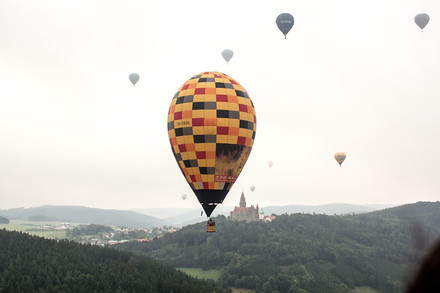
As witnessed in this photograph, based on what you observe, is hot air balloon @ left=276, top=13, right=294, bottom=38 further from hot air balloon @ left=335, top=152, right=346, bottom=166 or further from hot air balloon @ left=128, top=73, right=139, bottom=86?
hot air balloon @ left=335, top=152, right=346, bottom=166

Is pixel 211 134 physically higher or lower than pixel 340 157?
lower

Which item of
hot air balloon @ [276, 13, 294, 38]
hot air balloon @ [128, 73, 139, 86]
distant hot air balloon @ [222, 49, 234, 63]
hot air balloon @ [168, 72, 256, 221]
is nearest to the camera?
hot air balloon @ [168, 72, 256, 221]

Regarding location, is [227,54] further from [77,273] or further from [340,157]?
[77,273]

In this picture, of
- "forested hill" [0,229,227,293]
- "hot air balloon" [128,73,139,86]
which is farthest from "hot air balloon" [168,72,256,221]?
"forested hill" [0,229,227,293]

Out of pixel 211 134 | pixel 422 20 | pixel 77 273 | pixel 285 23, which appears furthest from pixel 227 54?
pixel 77 273

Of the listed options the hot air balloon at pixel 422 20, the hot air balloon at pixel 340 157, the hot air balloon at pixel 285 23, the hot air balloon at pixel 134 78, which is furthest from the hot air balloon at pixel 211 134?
the hot air balloon at pixel 340 157

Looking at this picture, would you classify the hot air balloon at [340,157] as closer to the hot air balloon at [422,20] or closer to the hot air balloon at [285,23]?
the hot air balloon at [422,20]

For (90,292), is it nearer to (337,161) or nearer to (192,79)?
(337,161)
